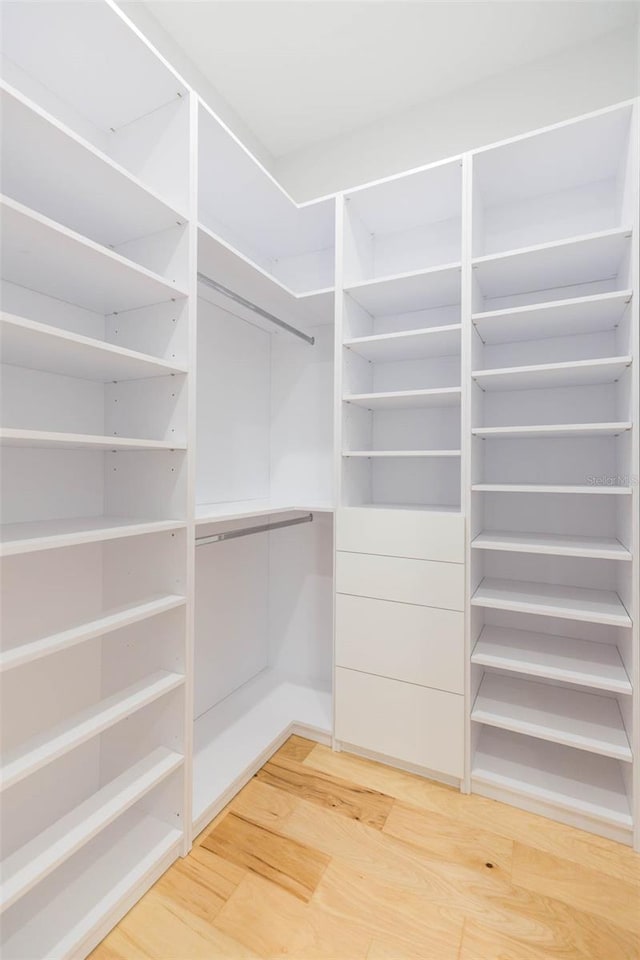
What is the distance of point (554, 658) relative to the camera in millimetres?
1654

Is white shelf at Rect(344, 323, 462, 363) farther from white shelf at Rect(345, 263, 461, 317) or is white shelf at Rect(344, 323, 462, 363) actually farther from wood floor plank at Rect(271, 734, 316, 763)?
wood floor plank at Rect(271, 734, 316, 763)

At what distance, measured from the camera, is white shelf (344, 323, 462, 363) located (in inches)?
67.9

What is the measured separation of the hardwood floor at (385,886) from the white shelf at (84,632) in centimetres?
79

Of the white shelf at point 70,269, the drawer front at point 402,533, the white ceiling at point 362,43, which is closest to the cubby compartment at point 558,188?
the white ceiling at point 362,43

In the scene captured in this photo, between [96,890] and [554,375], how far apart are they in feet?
7.01

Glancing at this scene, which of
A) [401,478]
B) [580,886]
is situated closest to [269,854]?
[580,886]

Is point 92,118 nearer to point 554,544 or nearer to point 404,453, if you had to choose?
point 404,453

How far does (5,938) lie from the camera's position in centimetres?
107

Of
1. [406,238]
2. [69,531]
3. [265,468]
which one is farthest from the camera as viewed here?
[265,468]

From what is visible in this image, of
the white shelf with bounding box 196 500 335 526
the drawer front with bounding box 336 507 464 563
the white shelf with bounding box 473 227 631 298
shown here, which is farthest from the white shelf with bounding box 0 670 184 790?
the white shelf with bounding box 473 227 631 298

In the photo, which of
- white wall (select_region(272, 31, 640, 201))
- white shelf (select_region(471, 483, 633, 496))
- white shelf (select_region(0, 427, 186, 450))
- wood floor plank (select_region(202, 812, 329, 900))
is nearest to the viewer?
white shelf (select_region(0, 427, 186, 450))

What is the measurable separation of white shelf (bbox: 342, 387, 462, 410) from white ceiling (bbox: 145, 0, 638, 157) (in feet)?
4.63

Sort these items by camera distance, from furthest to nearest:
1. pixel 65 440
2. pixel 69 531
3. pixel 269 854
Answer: pixel 269 854
pixel 69 531
pixel 65 440

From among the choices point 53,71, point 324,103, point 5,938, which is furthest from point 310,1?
point 5,938
